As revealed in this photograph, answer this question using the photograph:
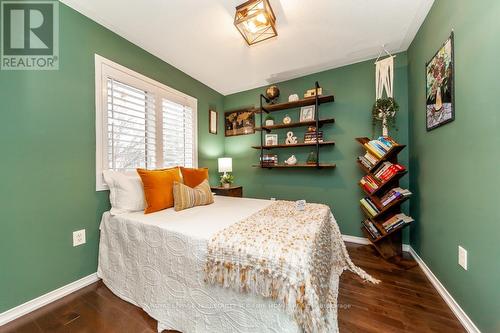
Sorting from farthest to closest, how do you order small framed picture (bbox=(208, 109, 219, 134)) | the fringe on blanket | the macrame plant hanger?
small framed picture (bbox=(208, 109, 219, 134)), the macrame plant hanger, the fringe on blanket

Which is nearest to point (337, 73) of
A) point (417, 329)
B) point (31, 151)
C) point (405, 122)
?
point (405, 122)

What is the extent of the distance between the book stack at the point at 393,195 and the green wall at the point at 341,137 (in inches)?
17.3

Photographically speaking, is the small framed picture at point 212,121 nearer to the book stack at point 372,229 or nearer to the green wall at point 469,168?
the book stack at point 372,229

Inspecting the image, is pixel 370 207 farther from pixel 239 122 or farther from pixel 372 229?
pixel 239 122

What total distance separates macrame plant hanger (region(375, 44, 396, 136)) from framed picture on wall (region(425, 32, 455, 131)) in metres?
0.53

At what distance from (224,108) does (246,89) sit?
601mm

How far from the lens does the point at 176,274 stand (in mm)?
1261

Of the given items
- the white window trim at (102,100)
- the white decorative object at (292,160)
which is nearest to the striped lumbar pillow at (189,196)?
the white window trim at (102,100)

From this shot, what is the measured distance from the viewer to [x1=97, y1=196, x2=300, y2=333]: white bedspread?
1025 mm

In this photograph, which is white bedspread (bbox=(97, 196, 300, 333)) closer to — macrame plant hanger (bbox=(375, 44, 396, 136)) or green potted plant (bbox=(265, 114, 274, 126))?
green potted plant (bbox=(265, 114, 274, 126))

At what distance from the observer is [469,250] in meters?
1.24

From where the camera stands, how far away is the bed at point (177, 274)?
3.35 feet

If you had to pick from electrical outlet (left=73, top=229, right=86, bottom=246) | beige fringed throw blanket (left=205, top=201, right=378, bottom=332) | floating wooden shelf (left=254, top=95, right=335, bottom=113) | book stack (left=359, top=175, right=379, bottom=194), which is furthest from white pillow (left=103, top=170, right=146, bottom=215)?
book stack (left=359, top=175, right=379, bottom=194)

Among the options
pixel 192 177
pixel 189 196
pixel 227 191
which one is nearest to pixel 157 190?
pixel 189 196
